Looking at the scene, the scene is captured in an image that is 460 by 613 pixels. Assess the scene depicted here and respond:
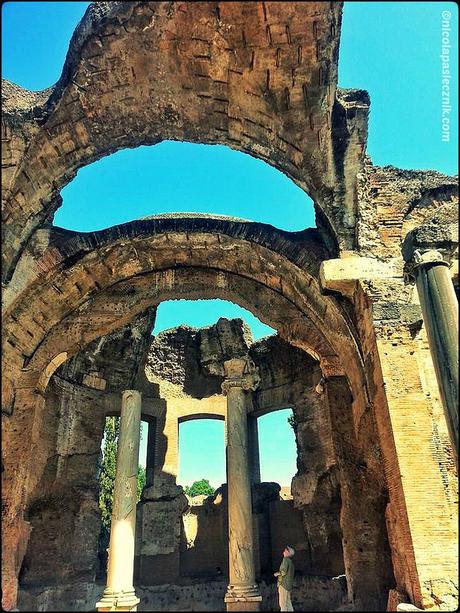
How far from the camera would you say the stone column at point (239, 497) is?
9.31 meters

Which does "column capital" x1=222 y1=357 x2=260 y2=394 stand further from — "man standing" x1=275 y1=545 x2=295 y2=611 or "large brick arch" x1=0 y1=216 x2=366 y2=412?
"man standing" x1=275 y1=545 x2=295 y2=611

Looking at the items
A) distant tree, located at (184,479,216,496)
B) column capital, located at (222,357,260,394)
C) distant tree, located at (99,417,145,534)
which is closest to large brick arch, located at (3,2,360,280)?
column capital, located at (222,357,260,394)

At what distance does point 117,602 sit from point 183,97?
8.79 meters

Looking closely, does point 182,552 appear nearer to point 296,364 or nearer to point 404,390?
point 296,364

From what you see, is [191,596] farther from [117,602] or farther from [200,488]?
[200,488]

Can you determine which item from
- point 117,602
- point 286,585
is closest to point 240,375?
point 286,585

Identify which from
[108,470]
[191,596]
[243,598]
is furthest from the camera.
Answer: [108,470]

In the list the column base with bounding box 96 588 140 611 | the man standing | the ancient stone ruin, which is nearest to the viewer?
the ancient stone ruin

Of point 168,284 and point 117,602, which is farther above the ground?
point 168,284

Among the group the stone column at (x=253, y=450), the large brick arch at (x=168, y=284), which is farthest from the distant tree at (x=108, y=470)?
the large brick arch at (x=168, y=284)

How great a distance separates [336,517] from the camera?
471 inches

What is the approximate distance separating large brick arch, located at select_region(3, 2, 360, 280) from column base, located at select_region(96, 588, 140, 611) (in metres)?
6.10

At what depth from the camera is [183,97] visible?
24.5 ft

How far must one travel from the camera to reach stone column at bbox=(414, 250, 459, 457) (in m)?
5.20
